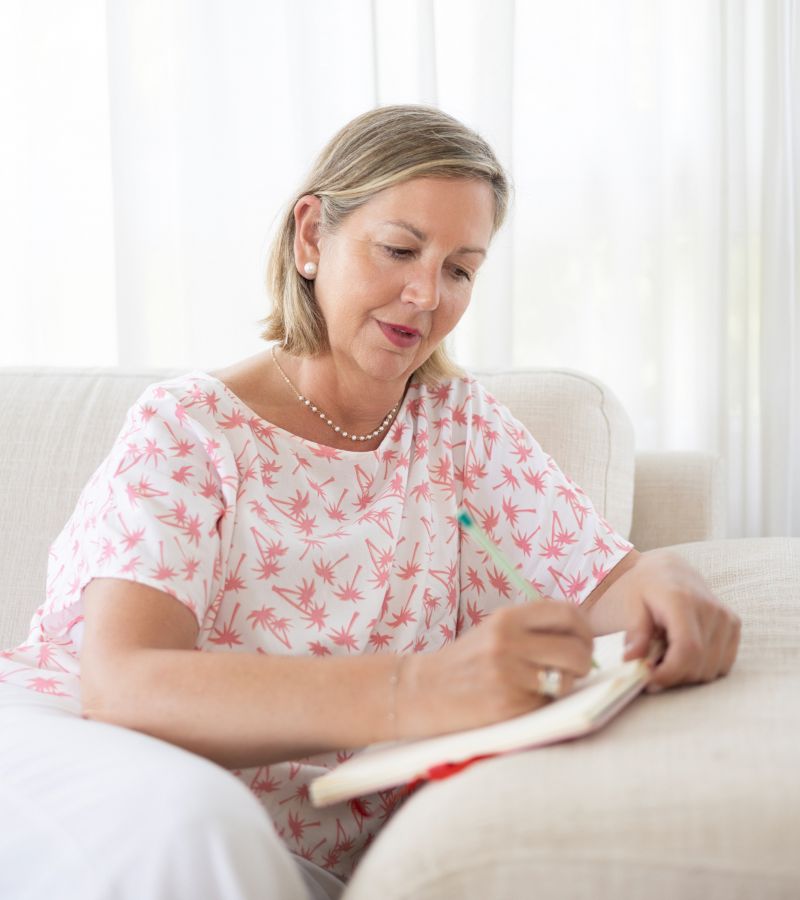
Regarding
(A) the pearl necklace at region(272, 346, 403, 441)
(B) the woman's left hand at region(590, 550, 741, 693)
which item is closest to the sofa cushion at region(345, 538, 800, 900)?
(B) the woman's left hand at region(590, 550, 741, 693)

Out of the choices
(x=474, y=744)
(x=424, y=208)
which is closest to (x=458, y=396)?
(x=424, y=208)

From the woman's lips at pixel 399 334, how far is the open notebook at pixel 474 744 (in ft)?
1.69

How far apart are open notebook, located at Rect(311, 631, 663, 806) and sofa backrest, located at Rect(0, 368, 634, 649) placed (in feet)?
2.52

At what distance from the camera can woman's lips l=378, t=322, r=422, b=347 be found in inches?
52.3

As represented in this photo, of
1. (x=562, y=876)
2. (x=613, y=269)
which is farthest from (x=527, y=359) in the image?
(x=562, y=876)

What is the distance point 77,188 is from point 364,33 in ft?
2.23

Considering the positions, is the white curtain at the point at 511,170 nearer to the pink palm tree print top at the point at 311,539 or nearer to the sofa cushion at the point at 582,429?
the sofa cushion at the point at 582,429

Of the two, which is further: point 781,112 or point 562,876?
point 781,112

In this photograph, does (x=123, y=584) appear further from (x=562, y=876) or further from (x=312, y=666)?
Answer: (x=562, y=876)

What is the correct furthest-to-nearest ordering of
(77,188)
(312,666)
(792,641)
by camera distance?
(77,188)
(792,641)
(312,666)

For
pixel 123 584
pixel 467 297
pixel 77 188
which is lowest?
pixel 123 584

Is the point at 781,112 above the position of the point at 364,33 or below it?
below

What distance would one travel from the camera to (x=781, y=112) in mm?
2238

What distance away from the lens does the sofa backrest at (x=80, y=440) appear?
1.63 meters
